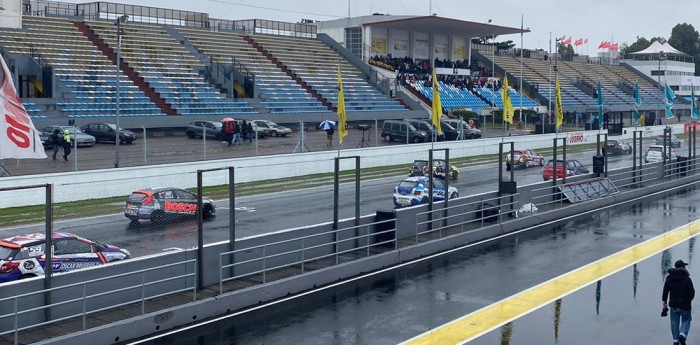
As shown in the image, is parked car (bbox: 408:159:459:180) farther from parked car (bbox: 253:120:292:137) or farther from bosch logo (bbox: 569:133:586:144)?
parked car (bbox: 253:120:292:137)

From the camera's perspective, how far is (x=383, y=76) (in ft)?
242

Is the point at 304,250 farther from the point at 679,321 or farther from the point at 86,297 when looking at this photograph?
the point at 679,321

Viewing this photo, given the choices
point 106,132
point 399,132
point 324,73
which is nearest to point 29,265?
point 106,132

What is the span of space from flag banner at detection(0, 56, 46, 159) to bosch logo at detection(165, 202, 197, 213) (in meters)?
4.38

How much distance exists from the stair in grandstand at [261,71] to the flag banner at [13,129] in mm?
47308

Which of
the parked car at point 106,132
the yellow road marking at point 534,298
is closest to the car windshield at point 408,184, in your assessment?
the yellow road marking at point 534,298

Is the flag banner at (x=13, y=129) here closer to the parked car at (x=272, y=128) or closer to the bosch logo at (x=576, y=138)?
the bosch logo at (x=576, y=138)

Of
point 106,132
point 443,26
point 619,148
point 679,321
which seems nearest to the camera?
point 679,321

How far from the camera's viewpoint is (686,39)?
171250 mm

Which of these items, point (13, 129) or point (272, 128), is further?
point (272, 128)

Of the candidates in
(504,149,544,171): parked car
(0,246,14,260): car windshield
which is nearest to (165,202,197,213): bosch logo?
(0,246,14,260): car windshield

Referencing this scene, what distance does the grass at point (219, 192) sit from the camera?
15.2 metres

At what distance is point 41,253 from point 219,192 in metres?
4.39

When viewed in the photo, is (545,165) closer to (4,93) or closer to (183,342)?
(183,342)
